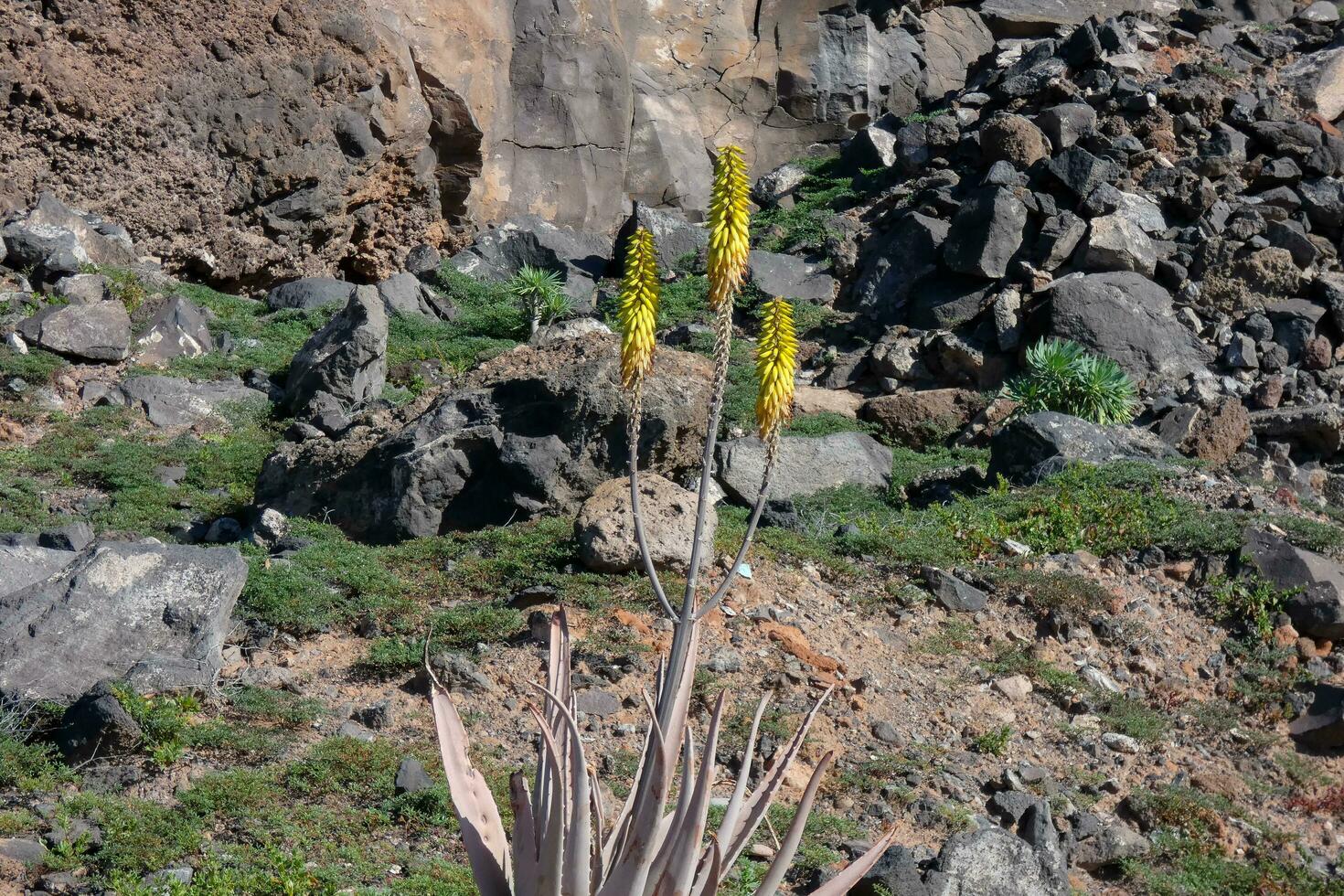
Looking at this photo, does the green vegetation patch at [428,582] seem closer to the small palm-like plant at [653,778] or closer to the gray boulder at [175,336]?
the small palm-like plant at [653,778]

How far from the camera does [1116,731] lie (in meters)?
6.28

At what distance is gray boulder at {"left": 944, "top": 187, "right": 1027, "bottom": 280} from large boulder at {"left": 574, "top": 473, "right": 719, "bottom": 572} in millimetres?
7858

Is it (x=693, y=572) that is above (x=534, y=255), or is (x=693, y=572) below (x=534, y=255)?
above

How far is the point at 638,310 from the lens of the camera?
123 inches

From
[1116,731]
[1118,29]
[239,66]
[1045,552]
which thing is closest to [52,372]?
[239,66]

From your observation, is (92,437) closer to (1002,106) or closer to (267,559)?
(267,559)

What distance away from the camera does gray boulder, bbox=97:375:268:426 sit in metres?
10.2

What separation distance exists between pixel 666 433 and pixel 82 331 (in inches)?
235

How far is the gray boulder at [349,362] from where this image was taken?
34.2 feet

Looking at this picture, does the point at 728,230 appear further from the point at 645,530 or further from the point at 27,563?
the point at 27,563

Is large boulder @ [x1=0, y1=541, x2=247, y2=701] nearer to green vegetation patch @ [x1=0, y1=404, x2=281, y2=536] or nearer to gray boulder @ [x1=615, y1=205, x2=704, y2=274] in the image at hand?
green vegetation patch @ [x1=0, y1=404, x2=281, y2=536]

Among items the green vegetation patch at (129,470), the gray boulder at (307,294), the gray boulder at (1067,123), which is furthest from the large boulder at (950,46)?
the green vegetation patch at (129,470)

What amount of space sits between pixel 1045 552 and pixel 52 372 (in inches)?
315

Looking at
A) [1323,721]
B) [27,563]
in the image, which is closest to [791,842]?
[27,563]
